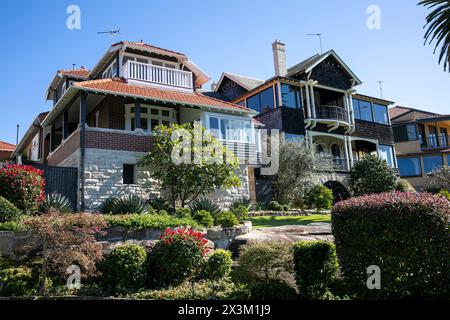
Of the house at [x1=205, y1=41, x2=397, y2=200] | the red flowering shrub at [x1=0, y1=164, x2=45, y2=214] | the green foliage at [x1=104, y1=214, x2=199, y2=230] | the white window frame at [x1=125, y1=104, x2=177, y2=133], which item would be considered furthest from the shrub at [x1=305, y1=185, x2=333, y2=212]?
the red flowering shrub at [x1=0, y1=164, x2=45, y2=214]

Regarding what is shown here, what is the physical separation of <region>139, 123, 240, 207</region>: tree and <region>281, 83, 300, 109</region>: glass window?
11.7 meters

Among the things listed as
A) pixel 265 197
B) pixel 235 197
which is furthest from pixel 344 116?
pixel 235 197

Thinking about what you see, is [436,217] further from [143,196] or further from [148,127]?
[148,127]

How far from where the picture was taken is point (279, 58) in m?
31.0

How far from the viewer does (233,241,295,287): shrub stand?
9.44 m

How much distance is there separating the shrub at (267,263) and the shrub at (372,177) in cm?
1880

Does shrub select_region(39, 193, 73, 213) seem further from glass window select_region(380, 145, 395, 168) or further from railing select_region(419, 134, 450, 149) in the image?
railing select_region(419, 134, 450, 149)

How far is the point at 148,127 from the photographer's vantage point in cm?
2128

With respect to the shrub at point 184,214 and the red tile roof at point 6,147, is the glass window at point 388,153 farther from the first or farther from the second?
the red tile roof at point 6,147

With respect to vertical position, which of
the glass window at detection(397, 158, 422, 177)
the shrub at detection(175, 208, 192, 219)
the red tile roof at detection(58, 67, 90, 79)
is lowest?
the shrub at detection(175, 208, 192, 219)

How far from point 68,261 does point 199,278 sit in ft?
10.2

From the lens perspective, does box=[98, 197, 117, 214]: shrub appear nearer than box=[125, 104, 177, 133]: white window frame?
Yes

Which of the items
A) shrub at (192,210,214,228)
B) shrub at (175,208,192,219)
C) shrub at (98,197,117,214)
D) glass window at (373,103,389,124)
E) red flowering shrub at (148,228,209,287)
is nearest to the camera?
red flowering shrub at (148,228,209,287)

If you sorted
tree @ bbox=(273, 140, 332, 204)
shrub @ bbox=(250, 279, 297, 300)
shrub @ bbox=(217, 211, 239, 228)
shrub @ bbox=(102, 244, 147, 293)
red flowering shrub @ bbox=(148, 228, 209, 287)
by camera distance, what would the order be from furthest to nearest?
tree @ bbox=(273, 140, 332, 204) < shrub @ bbox=(217, 211, 239, 228) < red flowering shrub @ bbox=(148, 228, 209, 287) < shrub @ bbox=(102, 244, 147, 293) < shrub @ bbox=(250, 279, 297, 300)
